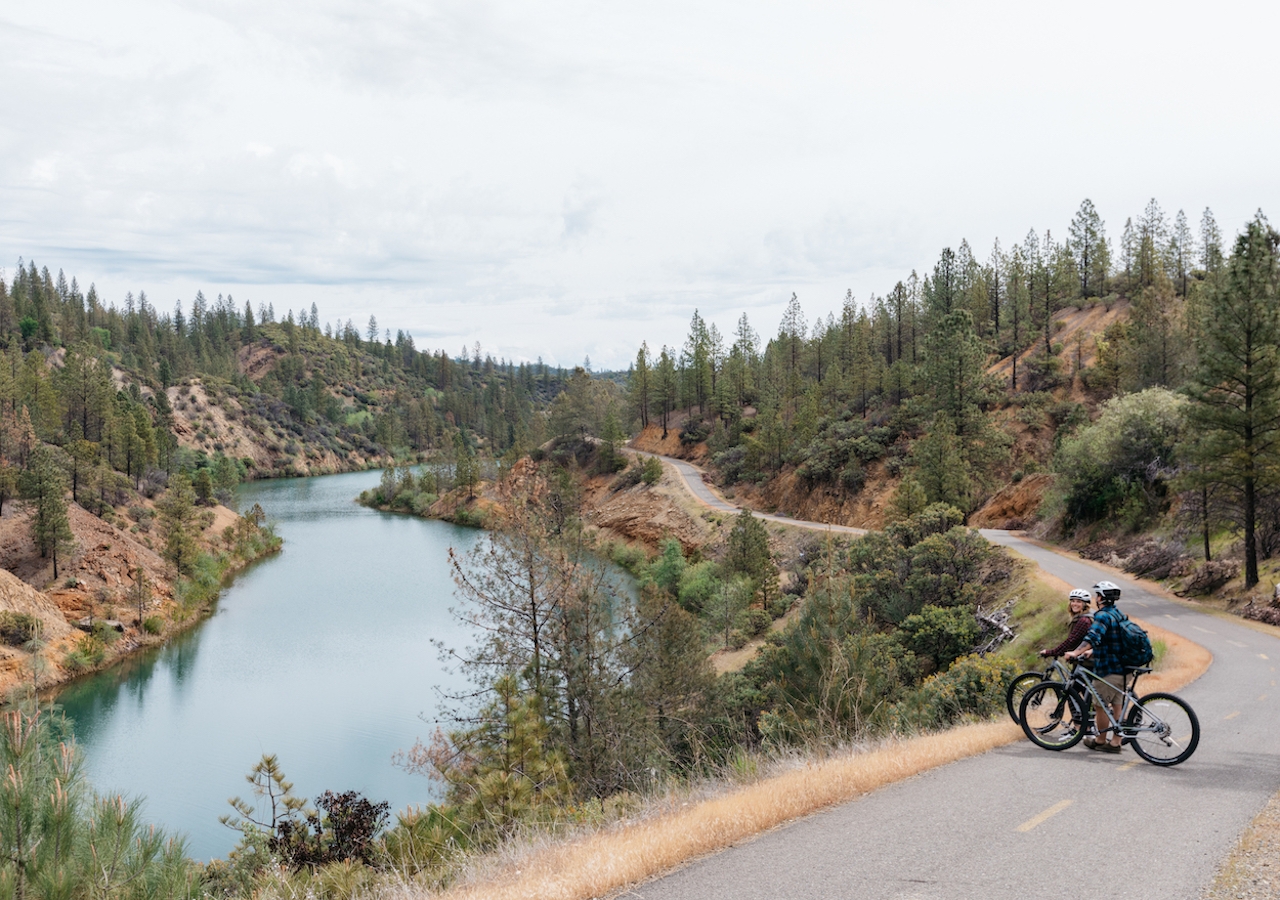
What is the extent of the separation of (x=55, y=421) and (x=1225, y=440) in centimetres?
8531

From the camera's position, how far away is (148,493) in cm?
6894

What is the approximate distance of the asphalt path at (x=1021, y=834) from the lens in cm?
562

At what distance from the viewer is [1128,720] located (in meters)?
9.09

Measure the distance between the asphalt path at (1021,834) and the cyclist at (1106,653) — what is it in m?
0.41

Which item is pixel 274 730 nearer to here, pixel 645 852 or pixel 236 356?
pixel 645 852

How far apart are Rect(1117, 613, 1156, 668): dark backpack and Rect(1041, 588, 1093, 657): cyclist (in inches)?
14.6

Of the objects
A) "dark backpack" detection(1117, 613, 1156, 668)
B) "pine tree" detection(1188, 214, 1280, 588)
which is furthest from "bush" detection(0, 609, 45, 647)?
"pine tree" detection(1188, 214, 1280, 588)

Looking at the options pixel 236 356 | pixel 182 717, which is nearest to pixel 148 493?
pixel 182 717

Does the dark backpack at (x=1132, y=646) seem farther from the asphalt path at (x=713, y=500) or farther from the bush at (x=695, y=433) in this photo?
the bush at (x=695, y=433)

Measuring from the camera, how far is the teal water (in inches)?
1028

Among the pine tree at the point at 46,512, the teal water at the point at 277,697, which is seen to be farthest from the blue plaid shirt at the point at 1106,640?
→ the pine tree at the point at 46,512

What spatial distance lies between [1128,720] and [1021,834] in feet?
11.7

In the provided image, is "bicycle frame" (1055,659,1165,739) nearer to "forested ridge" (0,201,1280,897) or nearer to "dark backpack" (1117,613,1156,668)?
"dark backpack" (1117,613,1156,668)

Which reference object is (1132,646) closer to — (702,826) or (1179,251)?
(702,826)
